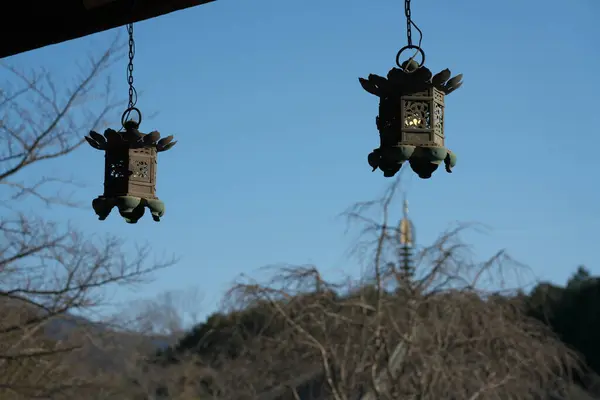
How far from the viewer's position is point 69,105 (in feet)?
28.2

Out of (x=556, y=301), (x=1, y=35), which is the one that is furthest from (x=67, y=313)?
(x=556, y=301)

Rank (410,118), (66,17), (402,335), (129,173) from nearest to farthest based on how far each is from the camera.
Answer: (410,118)
(66,17)
(129,173)
(402,335)

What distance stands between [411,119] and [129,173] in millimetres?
1151

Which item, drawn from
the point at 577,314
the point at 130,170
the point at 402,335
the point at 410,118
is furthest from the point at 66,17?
the point at 577,314

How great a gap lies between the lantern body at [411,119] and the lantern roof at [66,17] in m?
0.59

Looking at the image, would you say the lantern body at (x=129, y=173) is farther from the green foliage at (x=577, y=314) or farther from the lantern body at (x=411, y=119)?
the green foliage at (x=577, y=314)

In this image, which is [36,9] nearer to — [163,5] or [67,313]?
[163,5]

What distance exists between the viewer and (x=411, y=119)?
7.93ft

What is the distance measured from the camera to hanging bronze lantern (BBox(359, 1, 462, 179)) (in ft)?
7.76

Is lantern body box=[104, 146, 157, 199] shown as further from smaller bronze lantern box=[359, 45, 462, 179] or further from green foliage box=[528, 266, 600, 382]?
green foliage box=[528, 266, 600, 382]

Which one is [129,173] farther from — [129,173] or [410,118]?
[410,118]

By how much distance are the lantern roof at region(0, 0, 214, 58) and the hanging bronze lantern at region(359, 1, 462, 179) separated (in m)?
0.60

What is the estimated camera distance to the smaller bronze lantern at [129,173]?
3090mm

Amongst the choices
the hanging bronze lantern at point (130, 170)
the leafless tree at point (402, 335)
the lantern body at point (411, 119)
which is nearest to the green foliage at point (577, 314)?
the leafless tree at point (402, 335)
